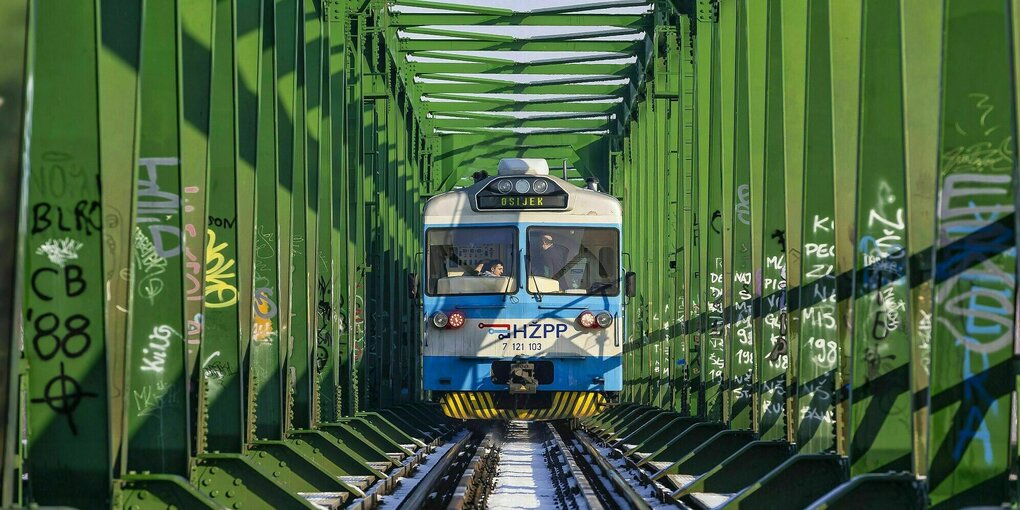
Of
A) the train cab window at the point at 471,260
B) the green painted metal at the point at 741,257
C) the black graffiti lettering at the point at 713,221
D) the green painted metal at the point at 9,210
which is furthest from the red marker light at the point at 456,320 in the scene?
the green painted metal at the point at 9,210

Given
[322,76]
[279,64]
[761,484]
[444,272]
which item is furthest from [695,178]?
[761,484]

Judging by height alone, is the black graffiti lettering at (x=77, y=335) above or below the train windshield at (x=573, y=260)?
below

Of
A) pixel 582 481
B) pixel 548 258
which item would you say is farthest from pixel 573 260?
pixel 582 481

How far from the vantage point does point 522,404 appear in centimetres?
1961

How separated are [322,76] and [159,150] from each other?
363 inches

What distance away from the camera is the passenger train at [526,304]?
63.8 ft

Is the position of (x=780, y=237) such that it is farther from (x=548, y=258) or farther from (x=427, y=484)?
(x=548, y=258)

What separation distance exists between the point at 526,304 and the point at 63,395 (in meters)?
11.8

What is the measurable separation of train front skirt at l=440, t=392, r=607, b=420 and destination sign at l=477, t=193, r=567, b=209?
2400 mm

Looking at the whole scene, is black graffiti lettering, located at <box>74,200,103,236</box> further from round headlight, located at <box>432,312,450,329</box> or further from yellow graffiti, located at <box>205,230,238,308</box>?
round headlight, located at <box>432,312,450,329</box>

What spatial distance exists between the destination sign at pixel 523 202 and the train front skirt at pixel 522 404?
2400 millimetres

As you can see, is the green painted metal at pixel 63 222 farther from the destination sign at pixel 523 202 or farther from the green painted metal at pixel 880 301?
the destination sign at pixel 523 202

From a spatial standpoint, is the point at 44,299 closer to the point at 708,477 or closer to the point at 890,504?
the point at 890,504

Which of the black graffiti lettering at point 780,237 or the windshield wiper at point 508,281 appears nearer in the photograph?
the black graffiti lettering at point 780,237
